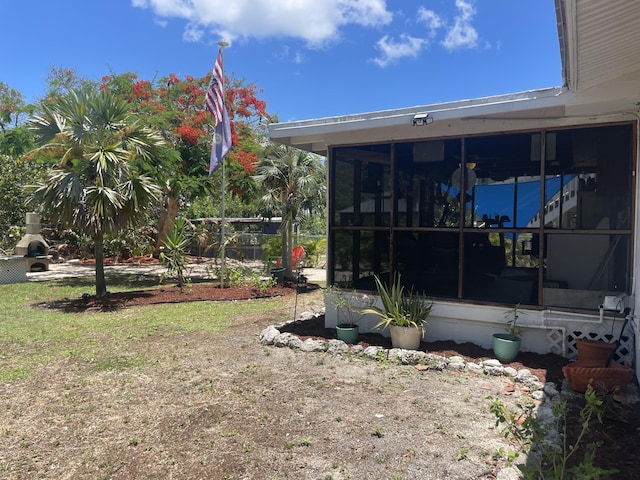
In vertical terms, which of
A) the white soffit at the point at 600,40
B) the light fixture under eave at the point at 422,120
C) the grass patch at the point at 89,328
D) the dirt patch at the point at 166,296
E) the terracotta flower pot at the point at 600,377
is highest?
the light fixture under eave at the point at 422,120

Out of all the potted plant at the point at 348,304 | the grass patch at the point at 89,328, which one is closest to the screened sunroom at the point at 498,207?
the potted plant at the point at 348,304

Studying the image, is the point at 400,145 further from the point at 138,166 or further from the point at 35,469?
the point at 138,166

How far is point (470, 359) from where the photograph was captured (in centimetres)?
505

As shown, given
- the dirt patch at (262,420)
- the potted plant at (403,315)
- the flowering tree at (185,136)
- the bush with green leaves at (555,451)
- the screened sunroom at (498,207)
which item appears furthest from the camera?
the flowering tree at (185,136)

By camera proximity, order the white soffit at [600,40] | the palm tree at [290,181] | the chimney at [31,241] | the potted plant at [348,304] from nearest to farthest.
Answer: the white soffit at [600,40] < the potted plant at [348,304] < the palm tree at [290,181] < the chimney at [31,241]

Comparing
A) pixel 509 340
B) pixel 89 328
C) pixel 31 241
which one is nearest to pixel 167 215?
pixel 31 241

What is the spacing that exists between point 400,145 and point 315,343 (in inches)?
116

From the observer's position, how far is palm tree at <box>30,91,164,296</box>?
8.56 meters

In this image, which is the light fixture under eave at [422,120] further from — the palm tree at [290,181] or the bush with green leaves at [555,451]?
the palm tree at [290,181]

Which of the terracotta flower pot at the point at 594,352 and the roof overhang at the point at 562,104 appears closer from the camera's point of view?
the roof overhang at the point at 562,104

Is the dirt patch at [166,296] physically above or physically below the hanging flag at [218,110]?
below

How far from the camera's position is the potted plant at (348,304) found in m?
6.07

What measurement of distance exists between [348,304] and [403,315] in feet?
3.11

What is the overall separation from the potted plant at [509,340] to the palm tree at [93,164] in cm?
731
